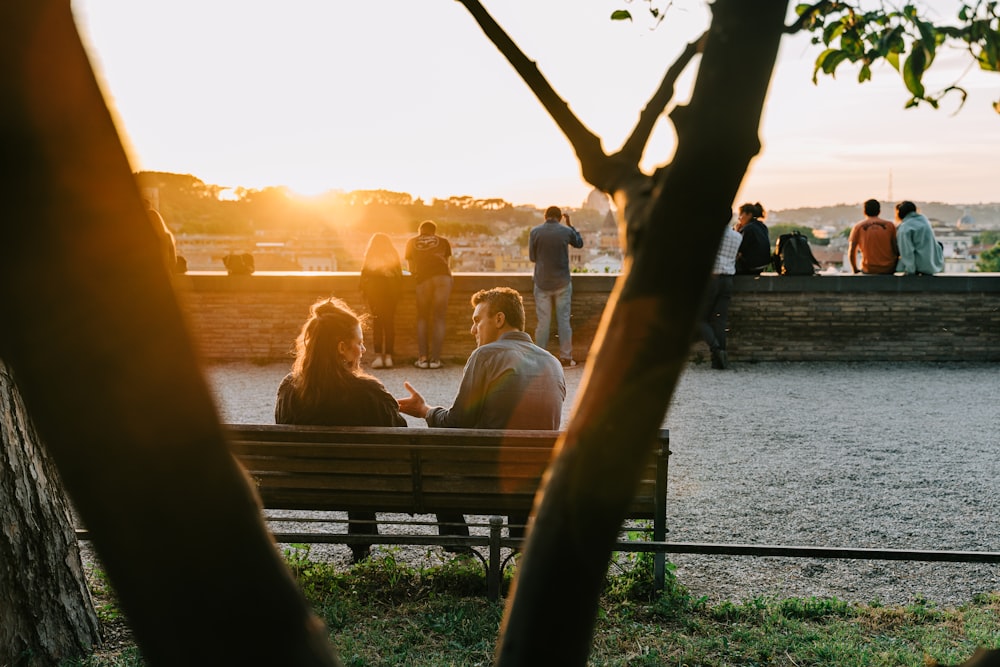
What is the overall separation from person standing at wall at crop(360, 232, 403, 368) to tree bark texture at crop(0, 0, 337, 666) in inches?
419

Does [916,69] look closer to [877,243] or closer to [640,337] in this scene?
[640,337]

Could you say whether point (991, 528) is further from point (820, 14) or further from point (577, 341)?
point (577, 341)

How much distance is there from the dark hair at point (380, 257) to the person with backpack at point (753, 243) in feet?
15.5

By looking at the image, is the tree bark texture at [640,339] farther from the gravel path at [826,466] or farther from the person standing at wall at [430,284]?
the person standing at wall at [430,284]

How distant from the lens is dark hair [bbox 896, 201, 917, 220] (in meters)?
12.2

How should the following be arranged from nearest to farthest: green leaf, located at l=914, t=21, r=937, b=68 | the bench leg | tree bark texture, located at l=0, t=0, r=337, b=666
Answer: tree bark texture, located at l=0, t=0, r=337, b=666 → green leaf, located at l=914, t=21, r=937, b=68 → the bench leg

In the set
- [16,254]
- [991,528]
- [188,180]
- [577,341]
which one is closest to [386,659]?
[16,254]

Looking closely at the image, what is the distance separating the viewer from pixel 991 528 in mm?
5602

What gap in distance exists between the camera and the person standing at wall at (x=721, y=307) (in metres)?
11.8

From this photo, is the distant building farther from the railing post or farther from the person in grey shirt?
the railing post

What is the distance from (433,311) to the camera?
1199 centimetres

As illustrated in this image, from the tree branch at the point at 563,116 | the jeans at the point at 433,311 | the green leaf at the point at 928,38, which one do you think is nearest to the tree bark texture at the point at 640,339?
the tree branch at the point at 563,116

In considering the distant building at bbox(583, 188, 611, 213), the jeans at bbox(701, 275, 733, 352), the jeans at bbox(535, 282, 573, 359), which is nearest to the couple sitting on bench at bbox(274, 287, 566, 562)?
the distant building at bbox(583, 188, 611, 213)

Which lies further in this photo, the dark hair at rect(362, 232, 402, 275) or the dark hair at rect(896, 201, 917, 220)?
the dark hair at rect(896, 201, 917, 220)
